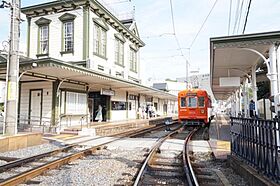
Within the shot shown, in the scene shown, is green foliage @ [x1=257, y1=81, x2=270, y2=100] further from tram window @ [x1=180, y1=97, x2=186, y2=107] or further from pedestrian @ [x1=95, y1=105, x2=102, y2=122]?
pedestrian @ [x1=95, y1=105, x2=102, y2=122]

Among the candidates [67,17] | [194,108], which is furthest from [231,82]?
[67,17]

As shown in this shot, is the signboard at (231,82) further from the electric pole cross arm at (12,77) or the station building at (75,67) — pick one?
the electric pole cross arm at (12,77)

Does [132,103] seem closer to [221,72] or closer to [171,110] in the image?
[221,72]

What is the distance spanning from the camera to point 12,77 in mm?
10438

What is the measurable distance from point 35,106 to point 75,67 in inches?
212

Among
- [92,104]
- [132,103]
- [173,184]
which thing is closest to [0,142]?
[173,184]

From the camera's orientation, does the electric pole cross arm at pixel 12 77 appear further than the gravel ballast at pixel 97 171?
Yes

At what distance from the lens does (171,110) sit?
56375 mm

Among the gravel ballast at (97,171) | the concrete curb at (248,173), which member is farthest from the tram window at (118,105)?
the concrete curb at (248,173)

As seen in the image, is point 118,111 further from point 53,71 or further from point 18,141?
point 18,141

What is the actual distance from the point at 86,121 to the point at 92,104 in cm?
332

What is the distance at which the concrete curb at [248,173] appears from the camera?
4.46m

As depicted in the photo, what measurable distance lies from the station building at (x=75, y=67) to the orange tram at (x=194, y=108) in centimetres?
446

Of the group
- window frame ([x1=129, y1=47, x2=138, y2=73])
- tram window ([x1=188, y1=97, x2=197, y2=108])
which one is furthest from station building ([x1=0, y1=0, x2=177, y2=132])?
tram window ([x1=188, y1=97, x2=197, y2=108])
